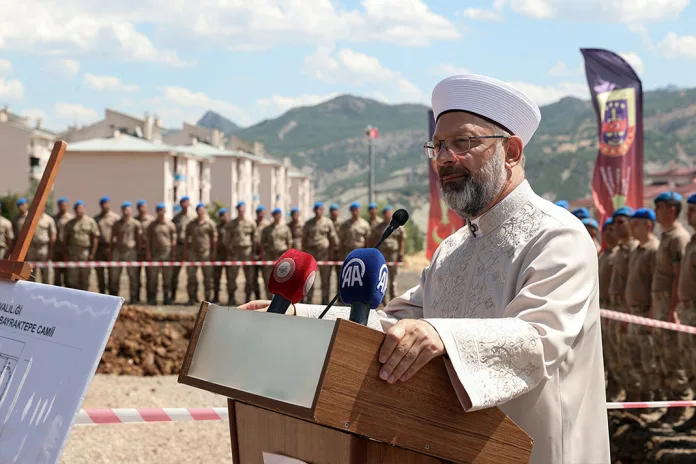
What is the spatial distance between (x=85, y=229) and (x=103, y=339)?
1493 centimetres

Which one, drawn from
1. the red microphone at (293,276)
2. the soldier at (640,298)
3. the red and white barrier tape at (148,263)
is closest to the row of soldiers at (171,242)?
the red and white barrier tape at (148,263)

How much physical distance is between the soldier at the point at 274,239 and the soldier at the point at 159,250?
5.85ft

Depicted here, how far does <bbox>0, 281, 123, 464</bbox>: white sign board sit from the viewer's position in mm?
2248

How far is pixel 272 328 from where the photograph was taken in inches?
70.3

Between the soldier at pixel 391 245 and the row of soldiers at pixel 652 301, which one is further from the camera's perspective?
the soldier at pixel 391 245

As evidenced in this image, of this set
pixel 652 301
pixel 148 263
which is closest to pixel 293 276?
pixel 652 301

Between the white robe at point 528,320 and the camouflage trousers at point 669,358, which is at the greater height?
the white robe at point 528,320

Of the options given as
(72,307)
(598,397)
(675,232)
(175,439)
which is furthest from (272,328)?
(675,232)

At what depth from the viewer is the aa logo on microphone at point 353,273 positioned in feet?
6.10

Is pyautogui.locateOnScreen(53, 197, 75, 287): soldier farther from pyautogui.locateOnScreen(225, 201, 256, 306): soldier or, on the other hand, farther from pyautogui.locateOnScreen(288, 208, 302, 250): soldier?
pyautogui.locateOnScreen(288, 208, 302, 250): soldier

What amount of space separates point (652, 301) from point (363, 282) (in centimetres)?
705

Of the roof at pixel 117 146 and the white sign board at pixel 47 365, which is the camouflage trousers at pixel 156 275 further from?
the roof at pixel 117 146

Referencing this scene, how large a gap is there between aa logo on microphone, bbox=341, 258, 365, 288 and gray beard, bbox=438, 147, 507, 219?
0.60 metres

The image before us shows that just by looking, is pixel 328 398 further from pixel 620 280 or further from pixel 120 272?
pixel 120 272
